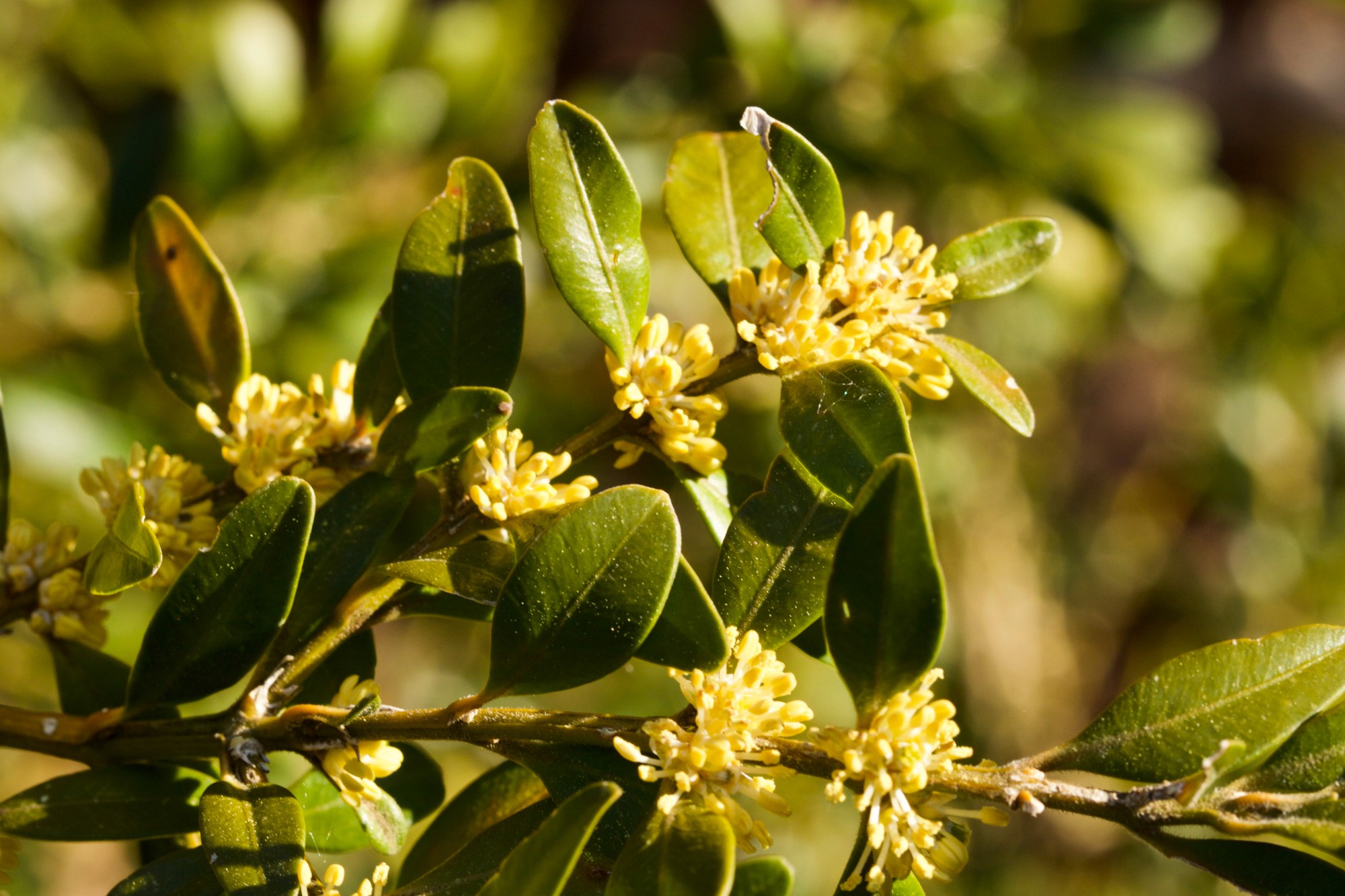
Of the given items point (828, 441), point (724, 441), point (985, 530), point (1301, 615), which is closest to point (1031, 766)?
point (828, 441)

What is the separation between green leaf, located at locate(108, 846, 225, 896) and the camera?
0.72m

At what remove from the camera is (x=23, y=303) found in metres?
1.95

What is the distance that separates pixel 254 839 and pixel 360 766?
8 cm

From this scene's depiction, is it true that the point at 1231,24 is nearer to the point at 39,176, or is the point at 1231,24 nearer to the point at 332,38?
the point at 332,38

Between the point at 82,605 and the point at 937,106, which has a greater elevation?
the point at 937,106

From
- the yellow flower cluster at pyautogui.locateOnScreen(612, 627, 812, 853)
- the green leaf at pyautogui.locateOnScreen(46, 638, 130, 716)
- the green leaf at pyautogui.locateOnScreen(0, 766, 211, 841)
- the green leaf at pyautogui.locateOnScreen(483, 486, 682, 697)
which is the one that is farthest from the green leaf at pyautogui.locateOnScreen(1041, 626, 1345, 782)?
the green leaf at pyautogui.locateOnScreen(46, 638, 130, 716)

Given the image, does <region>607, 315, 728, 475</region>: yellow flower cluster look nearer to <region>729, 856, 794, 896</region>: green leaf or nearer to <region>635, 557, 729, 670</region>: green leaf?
<region>635, 557, 729, 670</region>: green leaf

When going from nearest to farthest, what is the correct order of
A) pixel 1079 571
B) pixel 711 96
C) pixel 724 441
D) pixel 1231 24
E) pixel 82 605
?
pixel 82 605, pixel 711 96, pixel 724 441, pixel 1079 571, pixel 1231 24

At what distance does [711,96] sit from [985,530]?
1.68 m

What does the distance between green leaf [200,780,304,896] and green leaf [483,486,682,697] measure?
16 centimetres

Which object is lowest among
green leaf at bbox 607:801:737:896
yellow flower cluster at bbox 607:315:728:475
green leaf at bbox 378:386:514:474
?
green leaf at bbox 607:801:737:896

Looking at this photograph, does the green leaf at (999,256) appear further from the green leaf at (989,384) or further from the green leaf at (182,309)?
the green leaf at (182,309)

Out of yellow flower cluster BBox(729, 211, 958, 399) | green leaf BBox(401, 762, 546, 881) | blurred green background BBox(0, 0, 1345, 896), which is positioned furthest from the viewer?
blurred green background BBox(0, 0, 1345, 896)

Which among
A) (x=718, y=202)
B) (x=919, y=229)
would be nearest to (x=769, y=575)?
(x=718, y=202)
